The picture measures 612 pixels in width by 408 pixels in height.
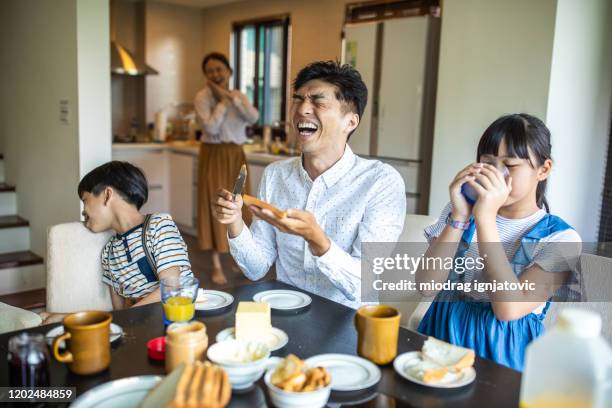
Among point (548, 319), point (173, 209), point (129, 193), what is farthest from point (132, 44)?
point (548, 319)

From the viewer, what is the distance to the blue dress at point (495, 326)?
55.2 inches

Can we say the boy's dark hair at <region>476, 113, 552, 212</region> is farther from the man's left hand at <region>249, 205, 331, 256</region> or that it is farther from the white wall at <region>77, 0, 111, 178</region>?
the white wall at <region>77, 0, 111, 178</region>

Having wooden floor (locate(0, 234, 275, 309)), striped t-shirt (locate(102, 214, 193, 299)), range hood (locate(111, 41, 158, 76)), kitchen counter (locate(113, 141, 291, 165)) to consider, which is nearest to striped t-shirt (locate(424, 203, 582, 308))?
striped t-shirt (locate(102, 214, 193, 299))

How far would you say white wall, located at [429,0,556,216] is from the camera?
2.79 m

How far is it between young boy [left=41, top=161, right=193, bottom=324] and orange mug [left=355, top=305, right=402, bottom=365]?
818 mm

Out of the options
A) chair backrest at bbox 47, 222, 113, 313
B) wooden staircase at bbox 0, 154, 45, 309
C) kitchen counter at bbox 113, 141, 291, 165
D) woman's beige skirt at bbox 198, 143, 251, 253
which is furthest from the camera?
kitchen counter at bbox 113, 141, 291, 165

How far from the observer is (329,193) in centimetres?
180

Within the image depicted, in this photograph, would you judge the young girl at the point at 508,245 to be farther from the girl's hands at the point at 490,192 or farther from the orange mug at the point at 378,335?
the orange mug at the point at 378,335

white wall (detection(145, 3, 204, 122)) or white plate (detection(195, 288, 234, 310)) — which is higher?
white wall (detection(145, 3, 204, 122))

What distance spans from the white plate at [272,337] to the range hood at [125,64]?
4.82m

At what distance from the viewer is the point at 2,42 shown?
167 inches

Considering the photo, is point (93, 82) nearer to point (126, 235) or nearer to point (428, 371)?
point (126, 235)

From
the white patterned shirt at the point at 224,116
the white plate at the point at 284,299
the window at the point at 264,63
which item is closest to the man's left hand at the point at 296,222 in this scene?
the white plate at the point at 284,299

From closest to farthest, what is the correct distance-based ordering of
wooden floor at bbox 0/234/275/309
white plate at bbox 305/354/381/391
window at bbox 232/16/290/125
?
white plate at bbox 305/354/381/391 → wooden floor at bbox 0/234/275/309 → window at bbox 232/16/290/125
